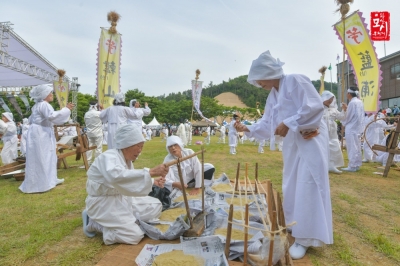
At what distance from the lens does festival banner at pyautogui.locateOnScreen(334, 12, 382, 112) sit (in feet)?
23.2

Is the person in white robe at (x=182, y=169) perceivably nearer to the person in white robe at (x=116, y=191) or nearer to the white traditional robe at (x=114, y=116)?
the person in white robe at (x=116, y=191)

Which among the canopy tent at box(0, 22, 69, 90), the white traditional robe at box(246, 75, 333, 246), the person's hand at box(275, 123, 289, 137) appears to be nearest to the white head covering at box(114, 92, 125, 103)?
the white traditional robe at box(246, 75, 333, 246)

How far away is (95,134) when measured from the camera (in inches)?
330

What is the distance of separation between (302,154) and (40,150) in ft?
16.3

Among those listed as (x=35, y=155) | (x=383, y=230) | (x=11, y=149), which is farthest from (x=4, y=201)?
(x=383, y=230)

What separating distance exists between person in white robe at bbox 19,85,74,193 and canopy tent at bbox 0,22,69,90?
405 inches

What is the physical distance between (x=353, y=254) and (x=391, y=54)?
1259 inches

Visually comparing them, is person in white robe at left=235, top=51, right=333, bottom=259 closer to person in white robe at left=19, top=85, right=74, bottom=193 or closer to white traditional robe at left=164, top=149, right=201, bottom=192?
white traditional robe at left=164, top=149, right=201, bottom=192

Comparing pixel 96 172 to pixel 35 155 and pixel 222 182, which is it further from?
pixel 35 155

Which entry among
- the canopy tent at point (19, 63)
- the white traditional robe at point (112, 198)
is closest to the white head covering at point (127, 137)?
the white traditional robe at point (112, 198)

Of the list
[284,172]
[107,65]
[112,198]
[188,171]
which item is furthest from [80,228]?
[107,65]

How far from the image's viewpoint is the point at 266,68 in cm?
269

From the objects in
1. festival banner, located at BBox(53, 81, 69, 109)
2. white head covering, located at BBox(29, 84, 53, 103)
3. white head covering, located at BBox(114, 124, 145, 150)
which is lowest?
white head covering, located at BBox(114, 124, 145, 150)

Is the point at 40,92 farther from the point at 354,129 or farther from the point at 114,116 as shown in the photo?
the point at 354,129
